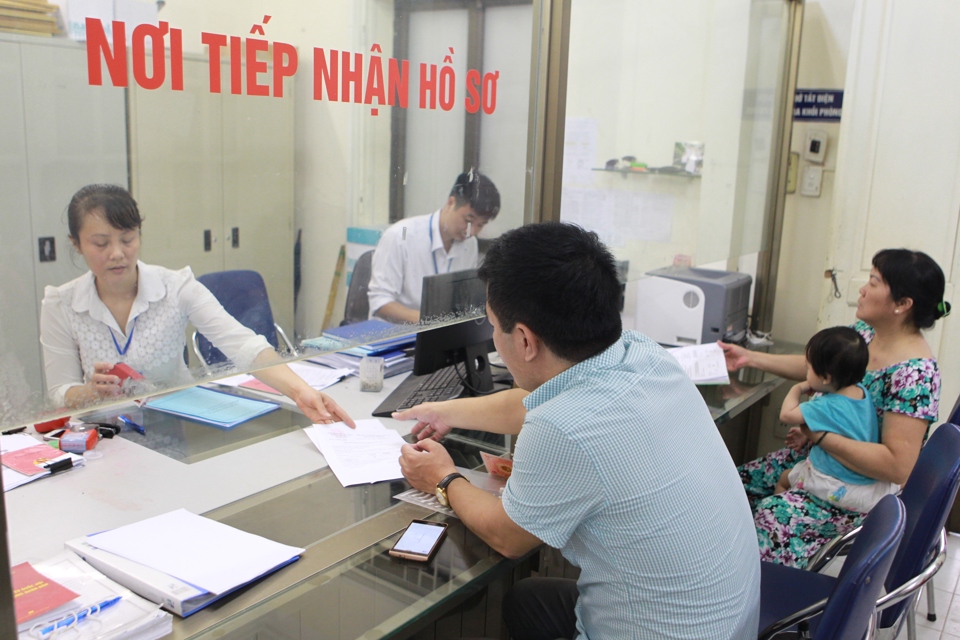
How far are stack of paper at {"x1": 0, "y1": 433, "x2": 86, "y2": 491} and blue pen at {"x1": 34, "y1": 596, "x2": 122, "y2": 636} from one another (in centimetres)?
60

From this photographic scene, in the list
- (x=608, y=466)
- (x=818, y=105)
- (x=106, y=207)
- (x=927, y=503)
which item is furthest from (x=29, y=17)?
(x=818, y=105)

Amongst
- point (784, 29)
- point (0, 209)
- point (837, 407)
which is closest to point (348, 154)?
point (0, 209)

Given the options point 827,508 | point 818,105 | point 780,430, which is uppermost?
point 818,105

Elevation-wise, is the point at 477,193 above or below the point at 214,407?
above

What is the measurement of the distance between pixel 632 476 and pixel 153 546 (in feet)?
2.71

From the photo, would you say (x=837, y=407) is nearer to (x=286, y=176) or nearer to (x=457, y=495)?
(x=457, y=495)

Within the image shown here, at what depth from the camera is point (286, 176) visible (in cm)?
145

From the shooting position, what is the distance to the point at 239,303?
4.69ft

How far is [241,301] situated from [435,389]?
0.94m

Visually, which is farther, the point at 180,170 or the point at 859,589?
the point at 180,170

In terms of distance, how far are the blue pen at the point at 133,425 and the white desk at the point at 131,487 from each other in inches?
2.5

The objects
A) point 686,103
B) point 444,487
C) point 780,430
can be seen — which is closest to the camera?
point 444,487

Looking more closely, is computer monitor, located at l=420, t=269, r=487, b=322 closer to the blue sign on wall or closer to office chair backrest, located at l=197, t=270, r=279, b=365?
office chair backrest, located at l=197, t=270, r=279, b=365

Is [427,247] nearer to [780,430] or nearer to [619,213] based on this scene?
[619,213]
